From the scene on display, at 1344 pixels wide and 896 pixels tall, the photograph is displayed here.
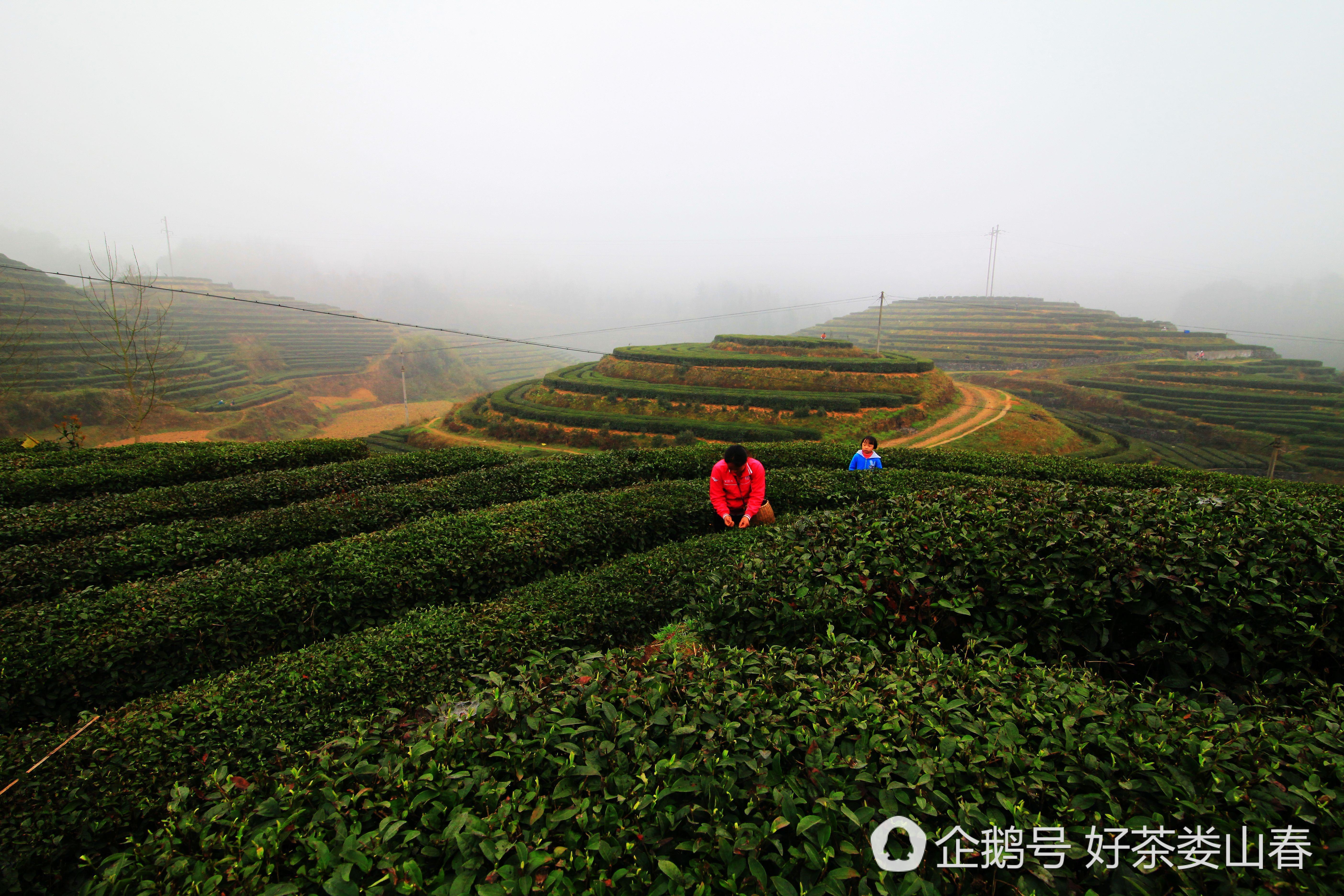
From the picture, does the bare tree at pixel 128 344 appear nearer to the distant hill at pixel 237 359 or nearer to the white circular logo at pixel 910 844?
the distant hill at pixel 237 359

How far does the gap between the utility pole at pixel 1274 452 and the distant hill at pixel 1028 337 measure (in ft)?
102

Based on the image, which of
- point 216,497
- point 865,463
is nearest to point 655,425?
point 865,463

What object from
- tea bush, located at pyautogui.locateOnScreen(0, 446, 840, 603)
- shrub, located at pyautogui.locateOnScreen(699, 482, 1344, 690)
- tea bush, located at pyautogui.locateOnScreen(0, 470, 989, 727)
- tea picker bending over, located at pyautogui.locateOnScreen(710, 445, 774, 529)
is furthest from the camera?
tea picker bending over, located at pyautogui.locateOnScreen(710, 445, 774, 529)

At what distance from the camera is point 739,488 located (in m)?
7.62

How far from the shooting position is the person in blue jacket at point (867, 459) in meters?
9.83

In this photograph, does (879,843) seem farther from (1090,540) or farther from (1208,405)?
(1208,405)

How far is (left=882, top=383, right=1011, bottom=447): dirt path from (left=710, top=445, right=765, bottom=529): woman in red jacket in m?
25.8

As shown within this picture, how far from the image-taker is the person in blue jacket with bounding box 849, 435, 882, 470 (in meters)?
9.83

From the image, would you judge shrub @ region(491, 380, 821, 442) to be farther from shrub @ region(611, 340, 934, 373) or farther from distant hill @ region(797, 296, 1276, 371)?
distant hill @ region(797, 296, 1276, 371)

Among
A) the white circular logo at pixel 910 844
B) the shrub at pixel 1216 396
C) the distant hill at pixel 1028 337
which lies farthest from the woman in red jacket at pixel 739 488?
the distant hill at pixel 1028 337

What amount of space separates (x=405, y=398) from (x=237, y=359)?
69.9 feet

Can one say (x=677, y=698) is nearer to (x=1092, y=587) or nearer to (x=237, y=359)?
(x=1092, y=587)

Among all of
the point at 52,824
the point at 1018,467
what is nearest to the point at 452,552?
the point at 52,824

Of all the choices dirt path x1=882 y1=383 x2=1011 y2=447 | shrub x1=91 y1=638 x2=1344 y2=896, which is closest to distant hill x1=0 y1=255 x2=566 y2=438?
shrub x1=91 y1=638 x2=1344 y2=896
